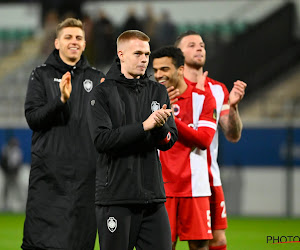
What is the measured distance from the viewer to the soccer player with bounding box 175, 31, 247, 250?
586 cm

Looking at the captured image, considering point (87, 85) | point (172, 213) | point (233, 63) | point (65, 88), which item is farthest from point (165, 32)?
point (65, 88)

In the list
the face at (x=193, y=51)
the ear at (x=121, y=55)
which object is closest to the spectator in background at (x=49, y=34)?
the face at (x=193, y=51)

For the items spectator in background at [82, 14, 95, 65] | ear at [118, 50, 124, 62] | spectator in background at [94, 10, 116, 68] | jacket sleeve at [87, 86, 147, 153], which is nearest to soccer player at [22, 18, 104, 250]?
ear at [118, 50, 124, 62]

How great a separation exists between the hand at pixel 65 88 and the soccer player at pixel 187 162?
765 mm

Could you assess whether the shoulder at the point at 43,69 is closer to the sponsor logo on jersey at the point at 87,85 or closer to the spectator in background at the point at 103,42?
the sponsor logo on jersey at the point at 87,85

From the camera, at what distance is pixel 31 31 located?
2198cm

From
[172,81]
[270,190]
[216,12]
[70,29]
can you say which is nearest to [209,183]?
[172,81]

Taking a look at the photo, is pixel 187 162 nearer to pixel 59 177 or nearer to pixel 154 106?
pixel 59 177

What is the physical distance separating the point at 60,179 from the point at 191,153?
1122 mm

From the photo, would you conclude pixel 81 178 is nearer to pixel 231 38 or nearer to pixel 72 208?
pixel 72 208

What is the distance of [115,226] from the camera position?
4.23 m

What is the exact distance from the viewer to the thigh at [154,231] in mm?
4273

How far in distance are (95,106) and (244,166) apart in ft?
36.8

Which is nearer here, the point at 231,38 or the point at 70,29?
the point at 70,29
